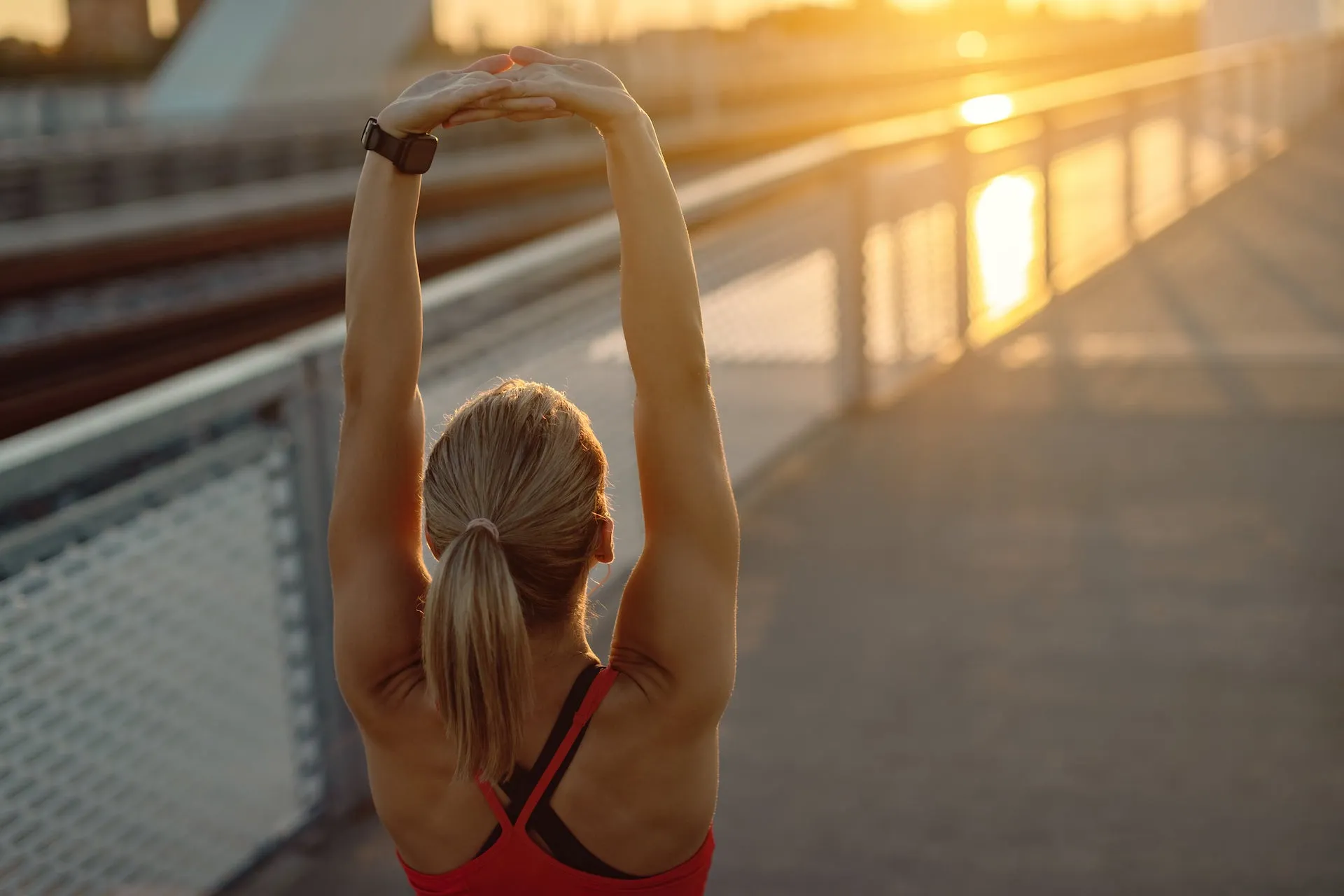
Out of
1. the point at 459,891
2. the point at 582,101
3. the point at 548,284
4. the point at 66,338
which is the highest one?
the point at 582,101

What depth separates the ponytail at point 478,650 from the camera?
1400 millimetres

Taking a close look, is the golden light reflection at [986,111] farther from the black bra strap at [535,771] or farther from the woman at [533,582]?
the black bra strap at [535,771]

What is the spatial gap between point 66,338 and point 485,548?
11868 millimetres

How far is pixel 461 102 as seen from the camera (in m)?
1.66

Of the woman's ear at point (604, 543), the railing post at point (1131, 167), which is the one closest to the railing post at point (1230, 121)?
the railing post at point (1131, 167)

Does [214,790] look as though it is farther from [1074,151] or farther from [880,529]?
[1074,151]

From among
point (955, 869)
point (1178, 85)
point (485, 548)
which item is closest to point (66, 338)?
point (1178, 85)

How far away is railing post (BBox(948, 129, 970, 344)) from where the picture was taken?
7.52m

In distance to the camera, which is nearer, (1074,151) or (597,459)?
(597,459)

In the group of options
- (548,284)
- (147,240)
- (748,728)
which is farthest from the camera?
(147,240)

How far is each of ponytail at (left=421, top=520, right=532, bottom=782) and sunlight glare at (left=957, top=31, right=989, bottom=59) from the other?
7099 cm

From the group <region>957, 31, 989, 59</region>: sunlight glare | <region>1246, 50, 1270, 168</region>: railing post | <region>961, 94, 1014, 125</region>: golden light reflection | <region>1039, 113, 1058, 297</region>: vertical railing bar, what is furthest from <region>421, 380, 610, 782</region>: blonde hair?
<region>957, 31, 989, 59</region>: sunlight glare

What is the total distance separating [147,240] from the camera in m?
16.2

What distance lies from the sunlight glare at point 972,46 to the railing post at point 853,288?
65.8m
